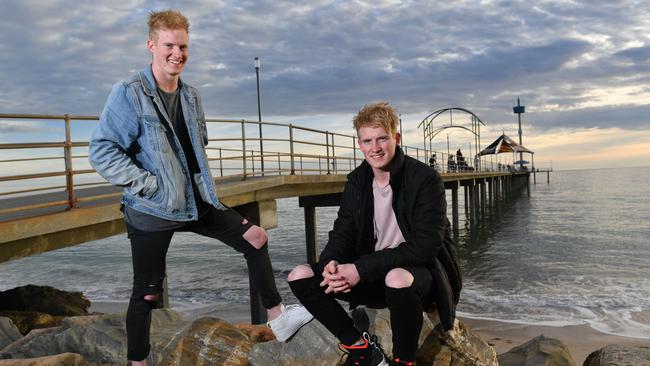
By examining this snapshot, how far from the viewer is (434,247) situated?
8.99ft

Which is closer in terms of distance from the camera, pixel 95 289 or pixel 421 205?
pixel 421 205

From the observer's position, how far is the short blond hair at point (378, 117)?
2.86m

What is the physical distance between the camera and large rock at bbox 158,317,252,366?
3.68 meters

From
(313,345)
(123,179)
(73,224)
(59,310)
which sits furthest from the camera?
(59,310)

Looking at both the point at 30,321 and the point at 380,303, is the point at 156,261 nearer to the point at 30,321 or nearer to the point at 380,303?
the point at 380,303

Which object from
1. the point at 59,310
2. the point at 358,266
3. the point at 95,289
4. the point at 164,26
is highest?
the point at 164,26

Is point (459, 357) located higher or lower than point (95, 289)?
higher

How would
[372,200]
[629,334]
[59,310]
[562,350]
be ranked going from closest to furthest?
1. [372,200]
2. [562,350]
3. [59,310]
4. [629,334]

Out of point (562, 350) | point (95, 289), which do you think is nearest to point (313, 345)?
point (562, 350)

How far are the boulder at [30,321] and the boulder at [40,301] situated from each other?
1.18 metres

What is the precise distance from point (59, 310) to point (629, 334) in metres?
10.0

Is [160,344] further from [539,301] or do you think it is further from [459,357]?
[539,301]

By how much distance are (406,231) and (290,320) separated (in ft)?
3.13

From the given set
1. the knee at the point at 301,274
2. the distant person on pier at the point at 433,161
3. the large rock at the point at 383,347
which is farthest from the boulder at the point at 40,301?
the distant person on pier at the point at 433,161
